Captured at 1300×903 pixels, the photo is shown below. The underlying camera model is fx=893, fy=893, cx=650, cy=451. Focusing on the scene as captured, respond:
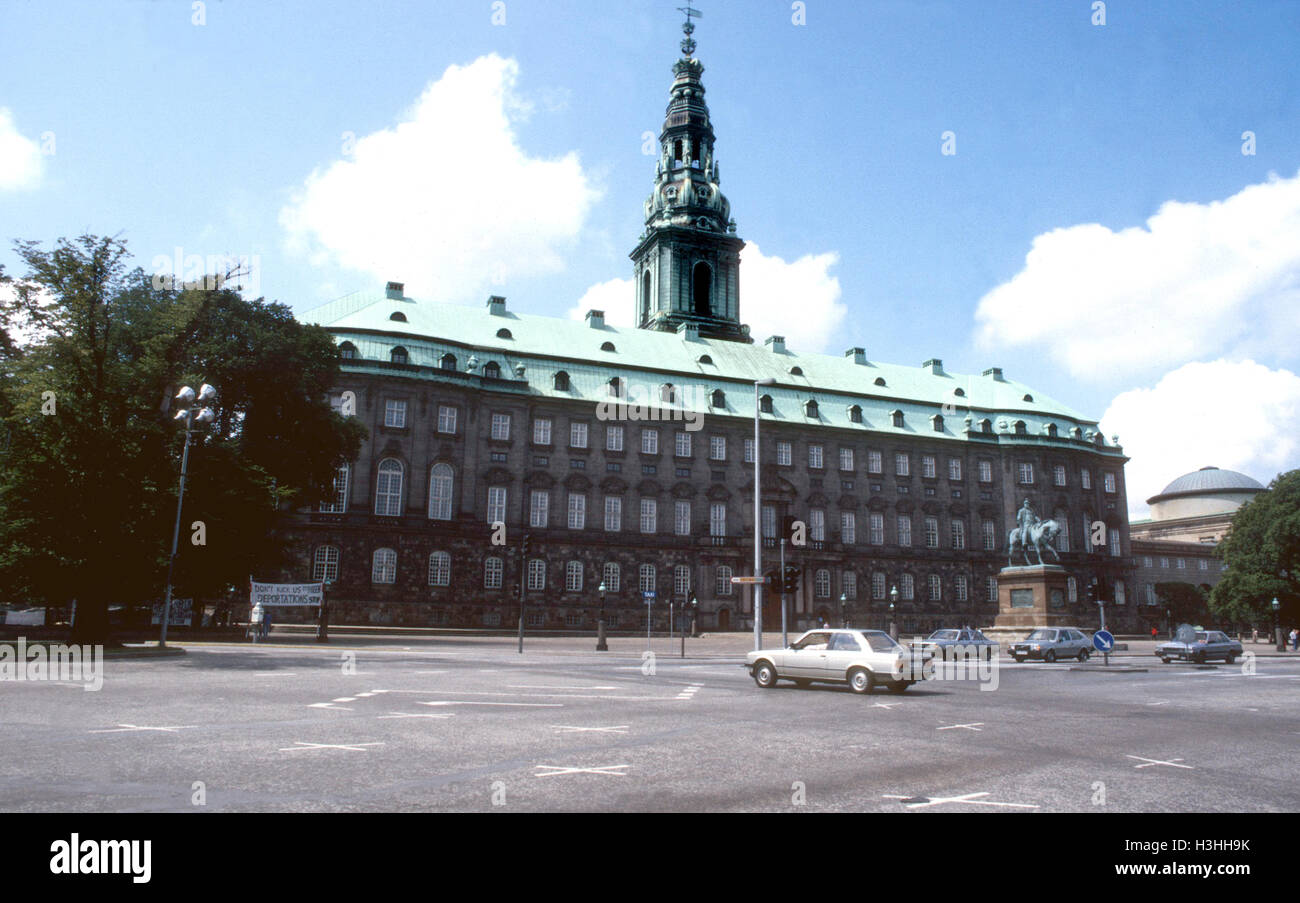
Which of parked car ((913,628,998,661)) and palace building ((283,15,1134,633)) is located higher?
palace building ((283,15,1134,633))

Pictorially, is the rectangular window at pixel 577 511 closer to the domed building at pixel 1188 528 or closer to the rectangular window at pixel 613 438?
the rectangular window at pixel 613 438

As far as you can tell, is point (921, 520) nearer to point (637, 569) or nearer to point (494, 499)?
point (637, 569)

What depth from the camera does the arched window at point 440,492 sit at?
2472 inches

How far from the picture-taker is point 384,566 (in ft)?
196

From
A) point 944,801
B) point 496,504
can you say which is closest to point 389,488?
point 496,504

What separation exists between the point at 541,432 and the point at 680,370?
43.3 ft

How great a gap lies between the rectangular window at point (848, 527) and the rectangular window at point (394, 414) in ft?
119

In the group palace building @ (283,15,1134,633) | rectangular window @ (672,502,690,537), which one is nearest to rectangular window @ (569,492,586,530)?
palace building @ (283,15,1134,633)

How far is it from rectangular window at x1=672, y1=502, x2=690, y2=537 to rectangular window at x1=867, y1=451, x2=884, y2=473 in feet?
57.7

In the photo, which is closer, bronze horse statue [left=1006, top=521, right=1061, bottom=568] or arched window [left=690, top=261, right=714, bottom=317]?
bronze horse statue [left=1006, top=521, right=1061, bottom=568]

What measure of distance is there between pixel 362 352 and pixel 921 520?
47805 millimetres

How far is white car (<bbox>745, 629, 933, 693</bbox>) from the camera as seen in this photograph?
1966 cm

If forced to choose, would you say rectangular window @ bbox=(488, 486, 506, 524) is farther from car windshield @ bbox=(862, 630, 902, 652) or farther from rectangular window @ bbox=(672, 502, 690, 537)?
car windshield @ bbox=(862, 630, 902, 652)
